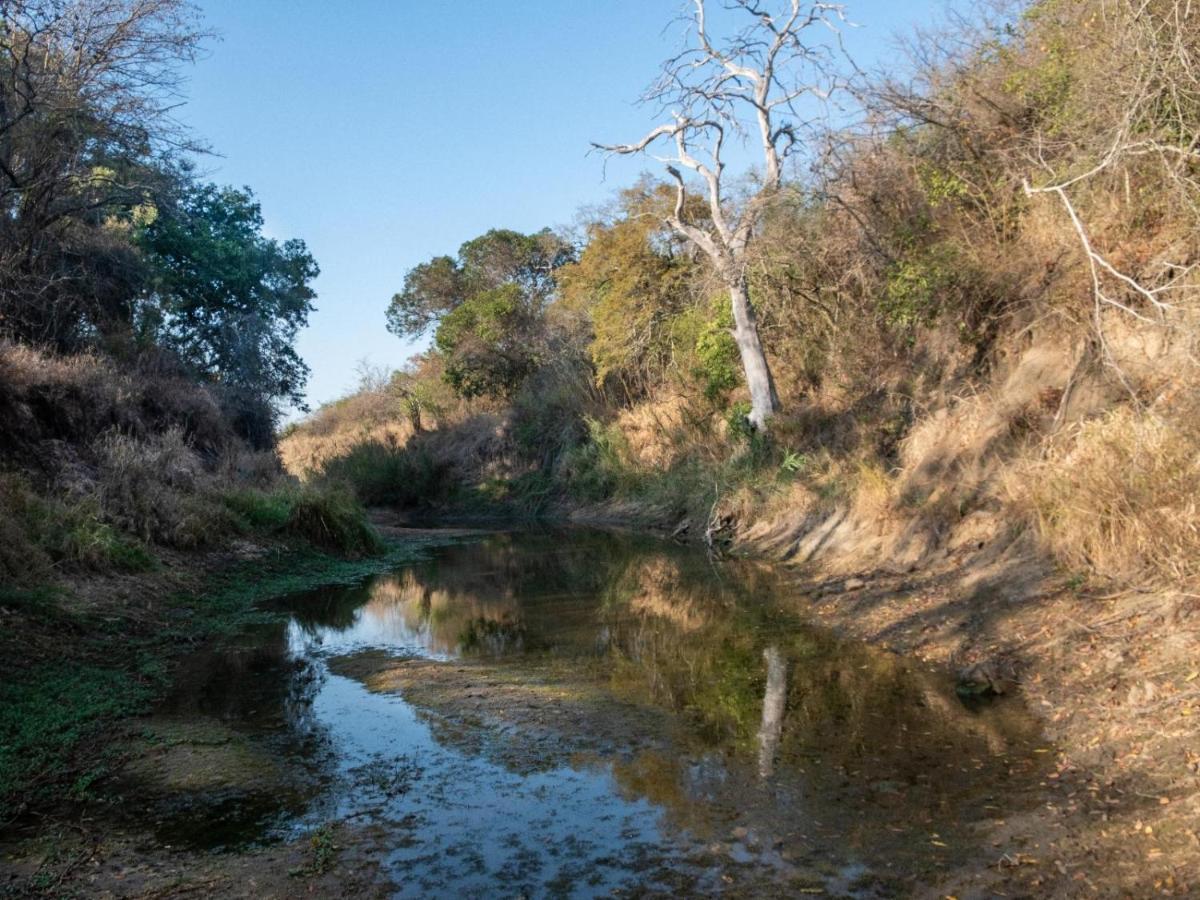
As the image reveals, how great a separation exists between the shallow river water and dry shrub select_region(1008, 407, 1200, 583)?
5.32 feet

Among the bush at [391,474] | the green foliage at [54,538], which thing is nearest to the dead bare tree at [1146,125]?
the green foliage at [54,538]

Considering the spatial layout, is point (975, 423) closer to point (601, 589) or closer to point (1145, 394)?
point (1145, 394)

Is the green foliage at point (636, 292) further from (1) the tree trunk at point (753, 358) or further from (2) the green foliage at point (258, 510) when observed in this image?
(2) the green foliage at point (258, 510)

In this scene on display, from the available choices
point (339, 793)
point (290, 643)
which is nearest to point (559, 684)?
point (339, 793)

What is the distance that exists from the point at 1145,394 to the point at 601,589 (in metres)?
7.62

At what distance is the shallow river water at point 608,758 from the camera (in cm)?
457

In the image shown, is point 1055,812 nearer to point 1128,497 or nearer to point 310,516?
point 1128,497

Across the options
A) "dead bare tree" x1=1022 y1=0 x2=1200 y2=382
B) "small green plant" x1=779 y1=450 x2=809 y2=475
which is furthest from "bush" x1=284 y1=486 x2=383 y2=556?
"dead bare tree" x1=1022 y1=0 x2=1200 y2=382

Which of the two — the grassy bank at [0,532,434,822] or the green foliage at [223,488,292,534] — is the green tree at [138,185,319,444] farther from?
the grassy bank at [0,532,434,822]

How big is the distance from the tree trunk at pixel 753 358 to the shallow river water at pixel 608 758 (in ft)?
32.0

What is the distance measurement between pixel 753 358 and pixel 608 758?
1502 centimetres

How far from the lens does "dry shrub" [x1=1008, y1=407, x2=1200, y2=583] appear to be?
6.83 meters

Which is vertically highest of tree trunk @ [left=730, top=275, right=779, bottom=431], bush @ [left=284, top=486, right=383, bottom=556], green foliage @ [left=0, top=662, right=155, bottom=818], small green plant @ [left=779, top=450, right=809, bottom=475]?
tree trunk @ [left=730, top=275, right=779, bottom=431]

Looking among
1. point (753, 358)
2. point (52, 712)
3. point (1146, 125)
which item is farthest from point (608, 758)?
point (753, 358)
